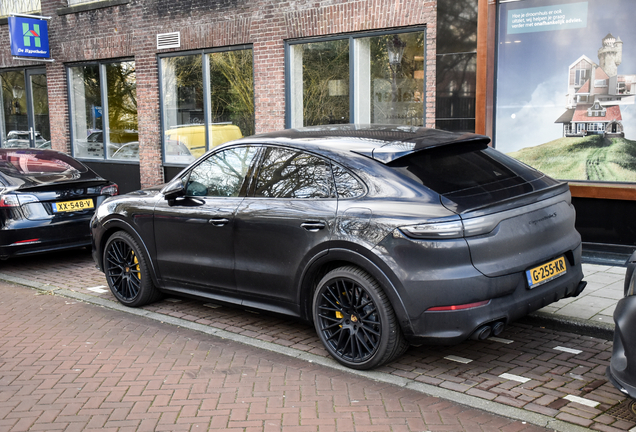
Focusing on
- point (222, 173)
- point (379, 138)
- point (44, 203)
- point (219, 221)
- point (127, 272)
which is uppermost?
point (379, 138)

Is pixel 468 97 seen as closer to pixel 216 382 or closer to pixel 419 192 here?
pixel 419 192

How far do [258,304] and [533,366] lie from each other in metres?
2.18

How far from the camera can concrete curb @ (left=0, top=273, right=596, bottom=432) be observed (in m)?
3.81

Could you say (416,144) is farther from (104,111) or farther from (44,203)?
(104,111)

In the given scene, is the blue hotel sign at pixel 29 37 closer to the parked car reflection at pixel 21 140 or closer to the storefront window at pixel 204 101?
the parked car reflection at pixel 21 140

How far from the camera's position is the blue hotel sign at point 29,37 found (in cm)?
1451

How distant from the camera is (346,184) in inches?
185

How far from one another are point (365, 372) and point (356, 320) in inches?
15.3

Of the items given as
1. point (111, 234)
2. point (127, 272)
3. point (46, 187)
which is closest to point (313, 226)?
point (127, 272)

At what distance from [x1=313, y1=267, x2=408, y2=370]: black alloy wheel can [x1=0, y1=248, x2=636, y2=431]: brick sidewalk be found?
214 millimetres

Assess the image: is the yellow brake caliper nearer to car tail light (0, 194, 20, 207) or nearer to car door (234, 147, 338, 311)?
car door (234, 147, 338, 311)

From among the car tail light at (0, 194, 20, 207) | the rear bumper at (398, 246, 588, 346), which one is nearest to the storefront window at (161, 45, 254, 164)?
the car tail light at (0, 194, 20, 207)

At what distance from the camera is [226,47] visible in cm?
1216

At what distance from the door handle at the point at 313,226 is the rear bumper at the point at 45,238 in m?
4.43
